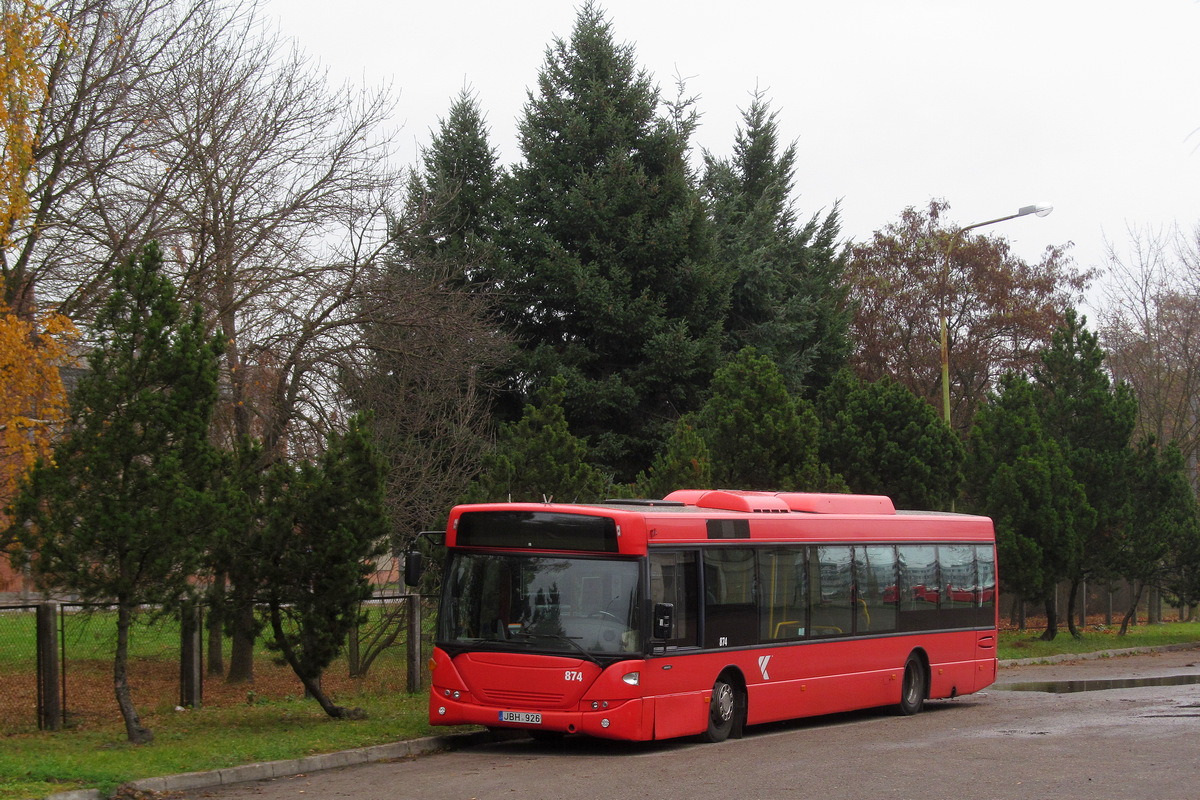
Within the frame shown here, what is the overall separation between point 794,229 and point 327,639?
3205 cm

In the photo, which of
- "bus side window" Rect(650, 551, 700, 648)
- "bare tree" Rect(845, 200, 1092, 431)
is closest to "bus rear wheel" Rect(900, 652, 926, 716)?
"bus side window" Rect(650, 551, 700, 648)

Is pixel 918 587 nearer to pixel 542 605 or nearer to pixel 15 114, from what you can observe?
pixel 542 605

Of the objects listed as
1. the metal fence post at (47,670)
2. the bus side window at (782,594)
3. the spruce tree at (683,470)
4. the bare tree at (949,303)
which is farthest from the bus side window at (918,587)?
the bare tree at (949,303)

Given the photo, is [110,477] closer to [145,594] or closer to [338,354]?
[145,594]

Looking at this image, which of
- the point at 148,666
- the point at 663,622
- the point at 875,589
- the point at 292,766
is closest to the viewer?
the point at 292,766

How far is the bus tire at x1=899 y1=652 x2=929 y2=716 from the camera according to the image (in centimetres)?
1739

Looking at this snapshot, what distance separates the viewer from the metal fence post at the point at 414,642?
17891 millimetres

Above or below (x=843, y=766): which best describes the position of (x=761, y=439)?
above

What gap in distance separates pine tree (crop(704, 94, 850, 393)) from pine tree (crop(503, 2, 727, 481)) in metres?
2.67

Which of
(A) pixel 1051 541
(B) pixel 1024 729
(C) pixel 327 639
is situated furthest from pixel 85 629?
(A) pixel 1051 541

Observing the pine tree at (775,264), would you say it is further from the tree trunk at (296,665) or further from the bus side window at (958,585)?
the tree trunk at (296,665)

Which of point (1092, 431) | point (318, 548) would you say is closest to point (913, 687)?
point (318, 548)

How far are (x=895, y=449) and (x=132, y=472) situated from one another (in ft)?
64.3

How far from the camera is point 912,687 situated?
1762 centimetres
